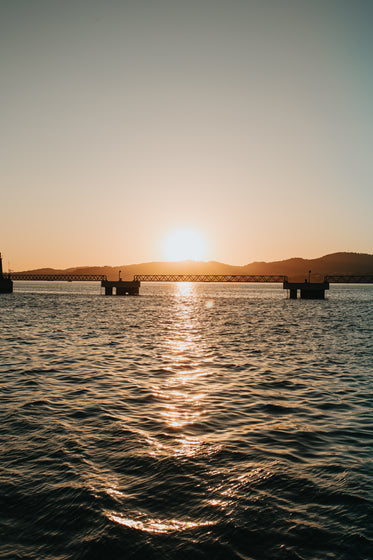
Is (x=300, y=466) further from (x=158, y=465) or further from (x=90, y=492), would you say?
(x=90, y=492)

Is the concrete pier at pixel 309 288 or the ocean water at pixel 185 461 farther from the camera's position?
the concrete pier at pixel 309 288

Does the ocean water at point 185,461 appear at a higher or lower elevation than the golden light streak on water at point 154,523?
lower

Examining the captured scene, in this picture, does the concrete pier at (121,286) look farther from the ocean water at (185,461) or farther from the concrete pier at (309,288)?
the ocean water at (185,461)

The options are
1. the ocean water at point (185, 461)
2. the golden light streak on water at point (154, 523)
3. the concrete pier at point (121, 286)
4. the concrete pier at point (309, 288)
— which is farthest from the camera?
the concrete pier at point (121, 286)

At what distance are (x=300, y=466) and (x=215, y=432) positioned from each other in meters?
2.60

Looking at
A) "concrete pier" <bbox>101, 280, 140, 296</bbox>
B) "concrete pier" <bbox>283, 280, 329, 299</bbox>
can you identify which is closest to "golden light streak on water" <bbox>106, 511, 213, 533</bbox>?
"concrete pier" <bbox>283, 280, 329, 299</bbox>

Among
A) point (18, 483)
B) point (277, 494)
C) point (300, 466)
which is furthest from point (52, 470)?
point (300, 466)

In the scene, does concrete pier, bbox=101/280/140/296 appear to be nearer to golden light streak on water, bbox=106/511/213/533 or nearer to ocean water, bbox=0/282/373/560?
ocean water, bbox=0/282/373/560

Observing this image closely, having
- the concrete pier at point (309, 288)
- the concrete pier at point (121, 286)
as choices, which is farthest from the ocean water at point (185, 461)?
the concrete pier at point (121, 286)

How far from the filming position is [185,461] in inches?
352

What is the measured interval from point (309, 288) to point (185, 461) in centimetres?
9509

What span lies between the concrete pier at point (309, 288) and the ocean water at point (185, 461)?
267 feet

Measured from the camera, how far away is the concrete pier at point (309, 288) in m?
98.5

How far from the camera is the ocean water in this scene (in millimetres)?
6227
